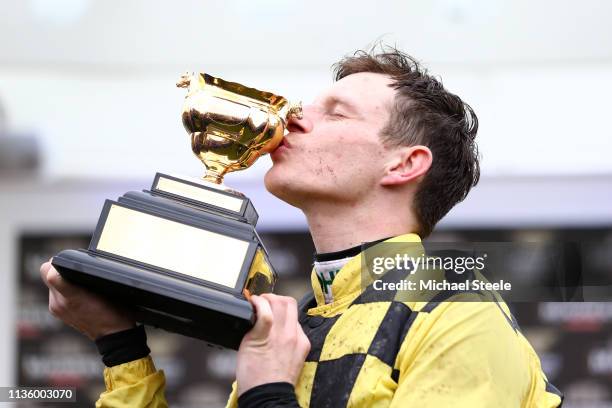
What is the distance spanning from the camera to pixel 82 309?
1.65m

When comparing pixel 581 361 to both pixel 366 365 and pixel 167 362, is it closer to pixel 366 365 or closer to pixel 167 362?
pixel 167 362

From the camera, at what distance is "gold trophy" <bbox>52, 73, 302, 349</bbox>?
5.08ft

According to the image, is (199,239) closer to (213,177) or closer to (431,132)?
(213,177)

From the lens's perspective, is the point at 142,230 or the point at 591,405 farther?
the point at 591,405

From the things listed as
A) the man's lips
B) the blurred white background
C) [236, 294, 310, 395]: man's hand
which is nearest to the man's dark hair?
the man's lips

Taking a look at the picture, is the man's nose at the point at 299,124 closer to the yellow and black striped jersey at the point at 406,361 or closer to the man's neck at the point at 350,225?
the man's neck at the point at 350,225

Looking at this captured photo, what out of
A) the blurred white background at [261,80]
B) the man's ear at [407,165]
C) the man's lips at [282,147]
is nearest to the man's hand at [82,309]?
the man's lips at [282,147]

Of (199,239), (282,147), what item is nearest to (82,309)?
(199,239)

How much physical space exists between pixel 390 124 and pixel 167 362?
2.34 meters

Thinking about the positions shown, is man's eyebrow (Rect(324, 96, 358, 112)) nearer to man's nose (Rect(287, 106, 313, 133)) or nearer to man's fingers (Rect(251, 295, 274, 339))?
man's nose (Rect(287, 106, 313, 133))

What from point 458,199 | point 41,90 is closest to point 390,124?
point 458,199

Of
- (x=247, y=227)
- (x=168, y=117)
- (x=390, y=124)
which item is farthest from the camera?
(x=168, y=117)

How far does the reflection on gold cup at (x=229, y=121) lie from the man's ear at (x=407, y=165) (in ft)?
0.58

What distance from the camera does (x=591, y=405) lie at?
389cm
